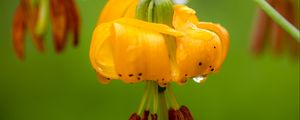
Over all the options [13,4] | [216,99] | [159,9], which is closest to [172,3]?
[159,9]

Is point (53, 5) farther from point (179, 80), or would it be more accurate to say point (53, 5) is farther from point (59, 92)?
point (59, 92)

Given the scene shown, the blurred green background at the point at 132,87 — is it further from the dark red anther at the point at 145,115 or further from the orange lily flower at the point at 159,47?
the orange lily flower at the point at 159,47

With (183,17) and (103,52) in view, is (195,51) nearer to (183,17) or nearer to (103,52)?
(183,17)

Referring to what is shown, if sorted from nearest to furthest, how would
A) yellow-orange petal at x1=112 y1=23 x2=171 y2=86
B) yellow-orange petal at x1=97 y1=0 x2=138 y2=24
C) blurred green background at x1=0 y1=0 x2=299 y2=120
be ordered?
1. yellow-orange petal at x1=112 y1=23 x2=171 y2=86
2. yellow-orange petal at x1=97 y1=0 x2=138 y2=24
3. blurred green background at x1=0 y1=0 x2=299 y2=120

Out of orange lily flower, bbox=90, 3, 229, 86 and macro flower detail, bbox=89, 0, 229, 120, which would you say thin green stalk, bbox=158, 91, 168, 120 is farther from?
orange lily flower, bbox=90, 3, 229, 86

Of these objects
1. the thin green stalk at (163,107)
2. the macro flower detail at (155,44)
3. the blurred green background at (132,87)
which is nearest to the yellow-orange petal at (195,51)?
the macro flower detail at (155,44)

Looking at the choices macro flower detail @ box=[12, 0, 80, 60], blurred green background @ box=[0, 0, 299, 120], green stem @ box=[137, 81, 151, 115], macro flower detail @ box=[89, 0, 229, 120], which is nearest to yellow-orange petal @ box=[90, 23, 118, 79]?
macro flower detail @ box=[89, 0, 229, 120]

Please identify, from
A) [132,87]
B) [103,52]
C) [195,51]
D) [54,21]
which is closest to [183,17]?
[195,51]
